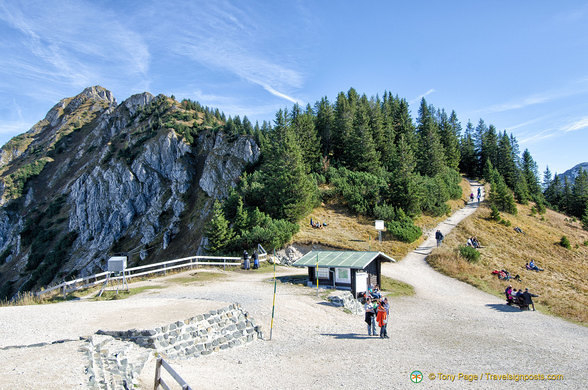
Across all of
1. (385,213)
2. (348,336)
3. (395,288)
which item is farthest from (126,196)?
(348,336)

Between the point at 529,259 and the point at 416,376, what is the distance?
114 feet

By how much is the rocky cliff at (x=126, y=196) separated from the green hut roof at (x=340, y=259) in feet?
101

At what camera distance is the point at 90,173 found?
318 feet

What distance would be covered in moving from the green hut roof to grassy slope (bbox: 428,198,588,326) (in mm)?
10190

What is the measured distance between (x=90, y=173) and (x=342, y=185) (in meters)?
83.5

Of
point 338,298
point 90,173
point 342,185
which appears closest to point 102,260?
point 90,173

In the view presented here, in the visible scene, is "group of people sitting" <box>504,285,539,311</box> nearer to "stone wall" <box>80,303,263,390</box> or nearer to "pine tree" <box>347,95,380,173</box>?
"stone wall" <box>80,303,263,390</box>

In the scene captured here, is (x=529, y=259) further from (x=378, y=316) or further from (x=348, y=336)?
(x=348, y=336)

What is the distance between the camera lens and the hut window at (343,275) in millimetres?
21969

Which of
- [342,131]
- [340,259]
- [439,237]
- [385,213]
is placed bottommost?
[340,259]

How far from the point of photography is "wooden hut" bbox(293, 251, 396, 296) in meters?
21.6

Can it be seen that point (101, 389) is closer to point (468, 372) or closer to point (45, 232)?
point (468, 372)

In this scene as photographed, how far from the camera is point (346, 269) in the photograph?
22000 mm

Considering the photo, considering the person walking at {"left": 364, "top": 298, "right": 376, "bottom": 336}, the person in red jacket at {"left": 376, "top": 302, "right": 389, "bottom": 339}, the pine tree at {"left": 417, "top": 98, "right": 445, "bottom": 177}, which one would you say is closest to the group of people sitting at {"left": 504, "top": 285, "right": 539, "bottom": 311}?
the person in red jacket at {"left": 376, "top": 302, "right": 389, "bottom": 339}
